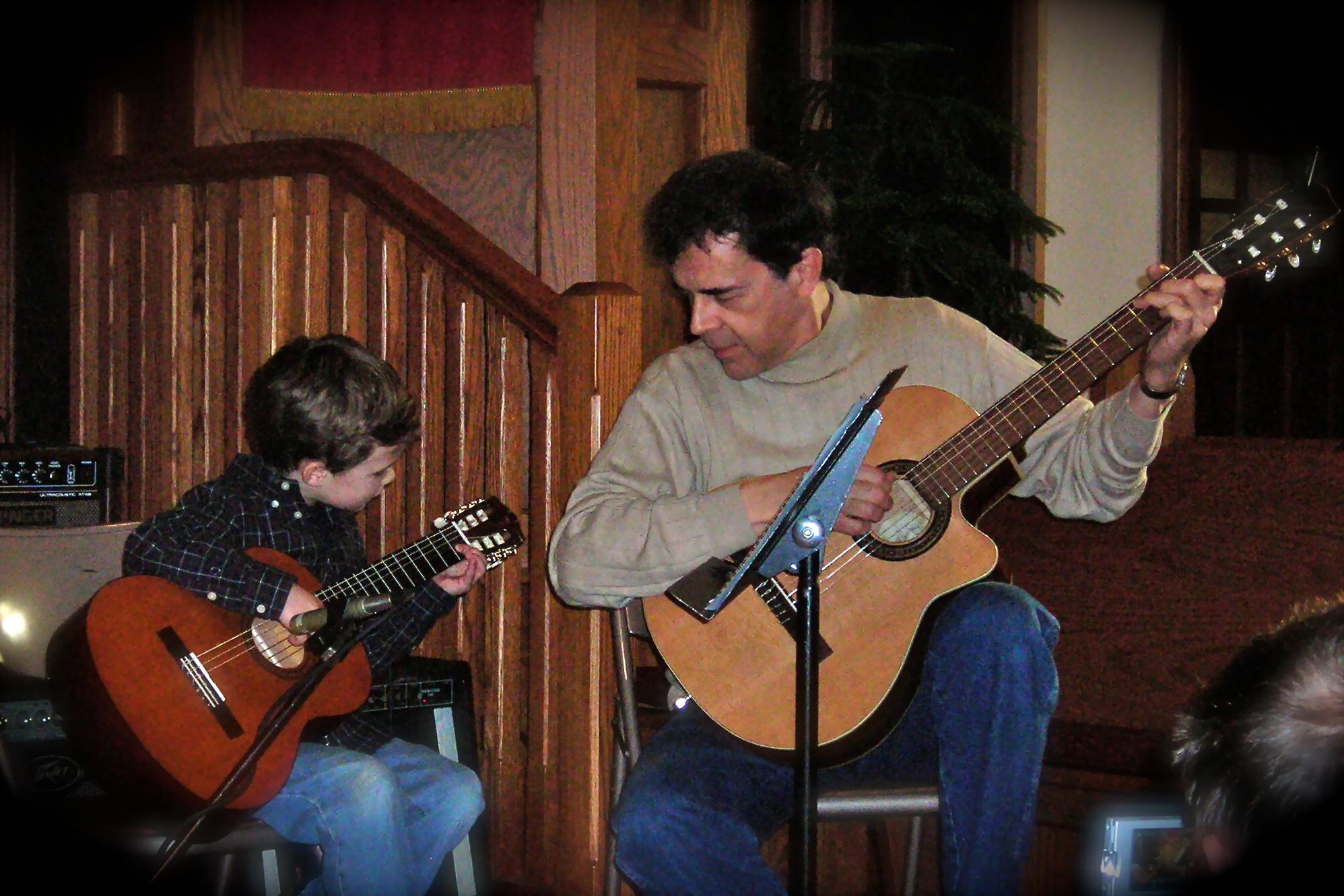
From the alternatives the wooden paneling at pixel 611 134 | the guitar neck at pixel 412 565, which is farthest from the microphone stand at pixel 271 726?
the wooden paneling at pixel 611 134

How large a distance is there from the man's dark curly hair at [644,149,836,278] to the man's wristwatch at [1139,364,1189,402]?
0.62 metres

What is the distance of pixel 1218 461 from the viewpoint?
2938mm

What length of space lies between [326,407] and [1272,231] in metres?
1.65

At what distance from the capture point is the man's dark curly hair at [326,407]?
95.0 inches

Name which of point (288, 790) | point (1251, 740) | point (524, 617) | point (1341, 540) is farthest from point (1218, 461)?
point (1251, 740)

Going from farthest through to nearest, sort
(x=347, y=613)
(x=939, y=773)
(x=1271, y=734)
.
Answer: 1. (x=347, y=613)
2. (x=939, y=773)
3. (x=1271, y=734)

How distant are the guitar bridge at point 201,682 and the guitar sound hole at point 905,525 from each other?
111 centimetres

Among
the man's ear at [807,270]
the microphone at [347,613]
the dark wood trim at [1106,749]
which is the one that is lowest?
the dark wood trim at [1106,749]

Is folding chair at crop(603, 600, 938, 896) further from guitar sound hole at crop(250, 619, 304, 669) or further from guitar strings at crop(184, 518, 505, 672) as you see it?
guitar sound hole at crop(250, 619, 304, 669)

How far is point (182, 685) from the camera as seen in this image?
2195mm

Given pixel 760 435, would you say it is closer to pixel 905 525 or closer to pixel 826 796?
pixel 905 525

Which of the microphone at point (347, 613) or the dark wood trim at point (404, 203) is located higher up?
the dark wood trim at point (404, 203)

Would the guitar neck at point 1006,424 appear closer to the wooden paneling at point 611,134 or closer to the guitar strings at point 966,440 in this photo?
the guitar strings at point 966,440

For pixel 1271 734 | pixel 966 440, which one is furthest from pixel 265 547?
pixel 1271 734
